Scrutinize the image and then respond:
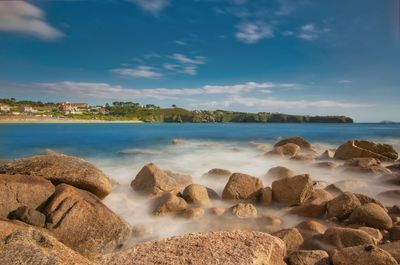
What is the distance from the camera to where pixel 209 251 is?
5.20m

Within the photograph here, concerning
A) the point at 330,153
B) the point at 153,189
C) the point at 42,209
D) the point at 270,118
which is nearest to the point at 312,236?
the point at 153,189

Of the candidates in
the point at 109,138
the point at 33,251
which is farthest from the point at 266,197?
the point at 109,138

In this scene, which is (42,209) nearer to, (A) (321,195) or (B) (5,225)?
(B) (5,225)

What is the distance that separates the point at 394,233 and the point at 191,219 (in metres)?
5.11

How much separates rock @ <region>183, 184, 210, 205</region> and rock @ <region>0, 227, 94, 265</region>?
5936 millimetres

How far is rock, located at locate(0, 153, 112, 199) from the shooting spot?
945 centimetres

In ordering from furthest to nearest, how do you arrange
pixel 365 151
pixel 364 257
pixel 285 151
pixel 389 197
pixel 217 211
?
pixel 285 151 → pixel 365 151 → pixel 389 197 → pixel 217 211 → pixel 364 257

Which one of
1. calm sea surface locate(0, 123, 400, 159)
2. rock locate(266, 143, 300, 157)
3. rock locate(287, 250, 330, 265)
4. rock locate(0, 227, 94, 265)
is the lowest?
calm sea surface locate(0, 123, 400, 159)

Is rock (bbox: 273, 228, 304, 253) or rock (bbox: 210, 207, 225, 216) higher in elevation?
rock (bbox: 273, 228, 304, 253)

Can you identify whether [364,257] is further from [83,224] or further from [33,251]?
[83,224]

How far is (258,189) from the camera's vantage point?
1127cm

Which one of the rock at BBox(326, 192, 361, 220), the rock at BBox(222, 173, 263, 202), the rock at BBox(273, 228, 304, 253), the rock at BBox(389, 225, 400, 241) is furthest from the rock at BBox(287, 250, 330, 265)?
the rock at BBox(222, 173, 263, 202)

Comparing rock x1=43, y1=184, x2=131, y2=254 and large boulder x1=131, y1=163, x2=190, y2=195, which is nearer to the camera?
rock x1=43, y1=184, x2=131, y2=254

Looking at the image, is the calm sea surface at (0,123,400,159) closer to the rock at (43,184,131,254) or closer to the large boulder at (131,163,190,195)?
the large boulder at (131,163,190,195)
